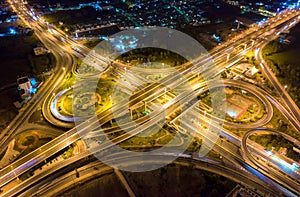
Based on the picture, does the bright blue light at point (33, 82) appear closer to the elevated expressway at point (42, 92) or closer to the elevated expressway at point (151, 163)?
the elevated expressway at point (42, 92)

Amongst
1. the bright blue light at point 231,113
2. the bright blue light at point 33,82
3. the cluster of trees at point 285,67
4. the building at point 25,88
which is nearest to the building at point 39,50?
the bright blue light at point 33,82

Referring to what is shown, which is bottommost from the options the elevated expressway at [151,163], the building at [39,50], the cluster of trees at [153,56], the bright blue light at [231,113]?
the elevated expressway at [151,163]

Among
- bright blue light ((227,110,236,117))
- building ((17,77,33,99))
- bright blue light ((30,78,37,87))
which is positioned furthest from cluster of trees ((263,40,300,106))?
bright blue light ((30,78,37,87))

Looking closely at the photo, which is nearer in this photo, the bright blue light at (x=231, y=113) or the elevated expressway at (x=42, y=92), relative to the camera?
the elevated expressway at (x=42, y=92)

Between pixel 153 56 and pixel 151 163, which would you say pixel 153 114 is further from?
pixel 153 56

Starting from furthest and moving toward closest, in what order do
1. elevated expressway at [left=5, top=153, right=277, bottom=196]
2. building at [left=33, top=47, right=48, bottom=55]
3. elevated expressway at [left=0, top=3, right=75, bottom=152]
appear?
building at [left=33, top=47, right=48, bottom=55] → elevated expressway at [left=0, top=3, right=75, bottom=152] → elevated expressway at [left=5, top=153, right=277, bottom=196]

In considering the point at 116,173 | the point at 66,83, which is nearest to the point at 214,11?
the point at 66,83

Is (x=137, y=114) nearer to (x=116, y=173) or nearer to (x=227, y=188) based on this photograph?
(x=116, y=173)

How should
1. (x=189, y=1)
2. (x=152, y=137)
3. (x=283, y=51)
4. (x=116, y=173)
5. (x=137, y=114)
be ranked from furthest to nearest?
(x=189, y=1), (x=283, y=51), (x=137, y=114), (x=152, y=137), (x=116, y=173)

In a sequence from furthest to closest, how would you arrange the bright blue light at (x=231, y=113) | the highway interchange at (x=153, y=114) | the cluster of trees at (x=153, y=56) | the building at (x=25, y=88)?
the cluster of trees at (x=153, y=56)
the building at (x=25, y=88)
the bright blue light at (x=231, y=113)
the highway interchange at (x=153, y=114)

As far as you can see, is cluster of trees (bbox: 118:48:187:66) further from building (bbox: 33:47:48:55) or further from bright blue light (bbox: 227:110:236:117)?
building (bbox: 33:47:48:55)

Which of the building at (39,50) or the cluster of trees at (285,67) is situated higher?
the building at (39,50)
